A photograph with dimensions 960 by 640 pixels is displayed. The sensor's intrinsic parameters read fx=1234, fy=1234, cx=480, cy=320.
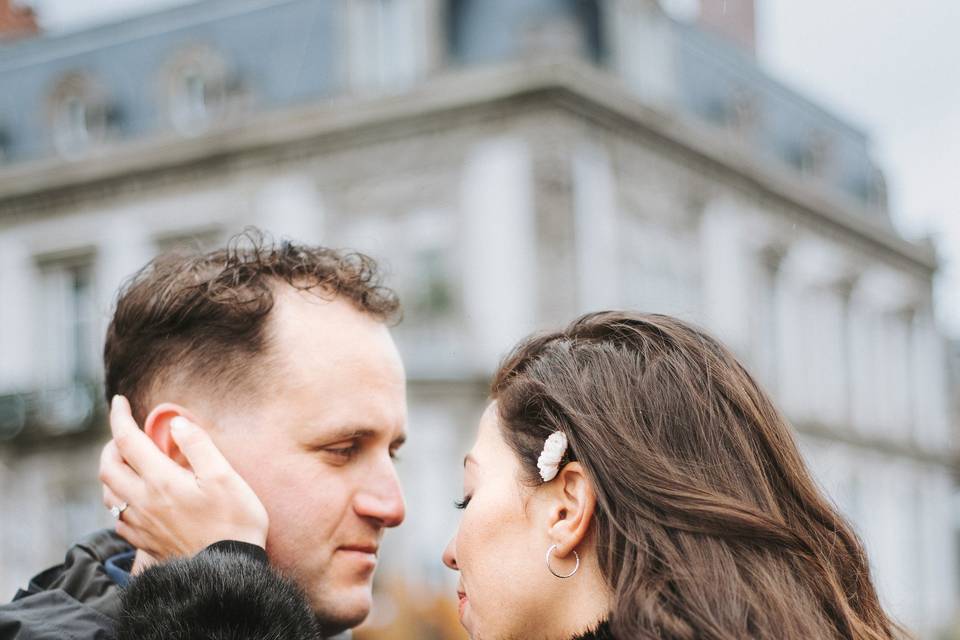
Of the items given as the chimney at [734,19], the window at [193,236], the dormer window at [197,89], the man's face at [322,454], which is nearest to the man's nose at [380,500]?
the man's face at [322,454]

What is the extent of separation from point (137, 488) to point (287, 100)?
1579 cm

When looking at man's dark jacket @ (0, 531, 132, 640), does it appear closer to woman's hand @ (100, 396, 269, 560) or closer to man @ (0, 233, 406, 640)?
man @ (0, 233, 406, 640)

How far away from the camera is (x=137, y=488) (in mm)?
2473

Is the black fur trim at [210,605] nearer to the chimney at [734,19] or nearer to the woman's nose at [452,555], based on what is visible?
the woman's nose at [452,555]

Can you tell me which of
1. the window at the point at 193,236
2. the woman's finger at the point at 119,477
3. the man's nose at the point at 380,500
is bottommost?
the man's nose at the point at 380,500

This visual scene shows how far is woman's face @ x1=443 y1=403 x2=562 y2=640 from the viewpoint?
6.81 ft

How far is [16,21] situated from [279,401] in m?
23.2

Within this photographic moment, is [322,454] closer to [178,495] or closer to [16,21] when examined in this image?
[178,495]

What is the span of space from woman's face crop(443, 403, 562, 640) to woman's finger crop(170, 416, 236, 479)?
55 cm

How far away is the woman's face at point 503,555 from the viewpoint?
2076mm

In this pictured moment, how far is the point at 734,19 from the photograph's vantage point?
1006 inches

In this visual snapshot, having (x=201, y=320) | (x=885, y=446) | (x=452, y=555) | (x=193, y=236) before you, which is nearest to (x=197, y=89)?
(x=193, y=236)

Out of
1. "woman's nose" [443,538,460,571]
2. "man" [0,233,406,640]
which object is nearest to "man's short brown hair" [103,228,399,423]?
"man" [0,233,406,640]

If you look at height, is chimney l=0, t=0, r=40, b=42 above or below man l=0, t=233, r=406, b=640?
above
